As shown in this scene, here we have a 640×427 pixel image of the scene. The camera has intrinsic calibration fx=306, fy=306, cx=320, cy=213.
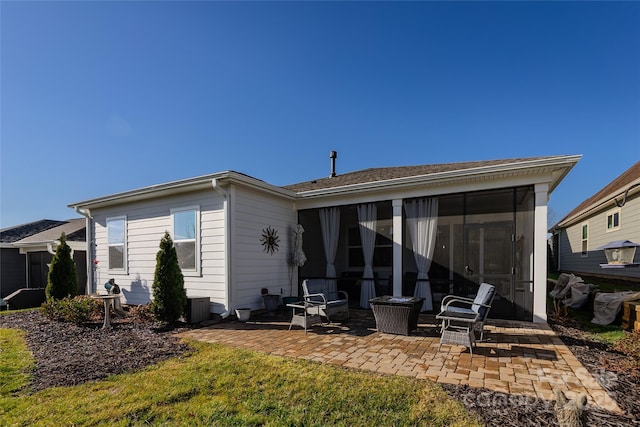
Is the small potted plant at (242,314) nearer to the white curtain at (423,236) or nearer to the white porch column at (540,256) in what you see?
the white curtain at (423,236)

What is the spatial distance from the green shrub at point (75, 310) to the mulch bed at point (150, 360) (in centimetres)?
19

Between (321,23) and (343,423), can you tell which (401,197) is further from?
(343,423)

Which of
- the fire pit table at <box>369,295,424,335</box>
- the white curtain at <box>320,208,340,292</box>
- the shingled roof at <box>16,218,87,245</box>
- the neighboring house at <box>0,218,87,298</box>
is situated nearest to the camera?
the fire pit table at <box>369,295,424,335</box>

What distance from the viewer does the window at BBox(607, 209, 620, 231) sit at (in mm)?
10017

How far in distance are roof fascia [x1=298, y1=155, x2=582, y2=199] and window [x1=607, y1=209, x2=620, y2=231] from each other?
18.2ft

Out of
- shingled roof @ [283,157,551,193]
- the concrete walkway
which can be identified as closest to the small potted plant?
the concrete walkway

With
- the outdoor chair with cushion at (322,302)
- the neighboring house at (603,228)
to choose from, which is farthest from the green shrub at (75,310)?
the neighboring house at (603,228)

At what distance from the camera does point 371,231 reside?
7.68m

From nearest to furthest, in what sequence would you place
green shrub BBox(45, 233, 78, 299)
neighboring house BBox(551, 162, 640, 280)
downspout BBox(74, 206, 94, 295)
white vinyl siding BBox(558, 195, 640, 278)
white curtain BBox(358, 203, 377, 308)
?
white curtain BBox(358, 203, 377, 308) → green shrub BBox(45, 233, 78, 299) → neighboring house BBox(551, 162, 640, 280) → white vinyl siding BBox(558, 195, 640, 278) → downspout BBox(74, 206, 94, 295)

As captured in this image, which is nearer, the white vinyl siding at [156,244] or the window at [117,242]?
the white vinyl siding at [156,244]

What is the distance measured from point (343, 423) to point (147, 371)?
8.59 ft

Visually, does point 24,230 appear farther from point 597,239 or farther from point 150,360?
point 597,239

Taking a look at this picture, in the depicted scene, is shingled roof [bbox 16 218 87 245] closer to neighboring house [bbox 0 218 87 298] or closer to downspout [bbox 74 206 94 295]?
neighboring house [bbox 0 218 87 298]

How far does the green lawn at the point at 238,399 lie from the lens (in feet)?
8.48
